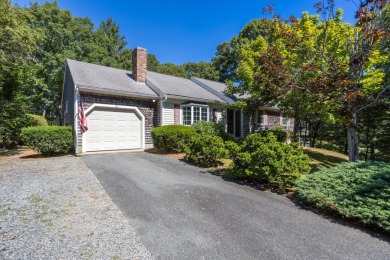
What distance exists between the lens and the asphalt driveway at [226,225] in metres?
2.92

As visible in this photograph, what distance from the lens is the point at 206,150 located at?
25.2ft

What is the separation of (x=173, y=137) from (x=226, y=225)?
693 cm

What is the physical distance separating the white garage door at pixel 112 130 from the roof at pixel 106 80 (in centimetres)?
112

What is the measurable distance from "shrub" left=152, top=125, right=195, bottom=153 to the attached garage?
5.42 ft

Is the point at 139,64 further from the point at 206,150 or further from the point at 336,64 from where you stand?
the point at 336,64

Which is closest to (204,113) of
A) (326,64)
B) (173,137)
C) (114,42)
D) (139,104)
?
(173,137)

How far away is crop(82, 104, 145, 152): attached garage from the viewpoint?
10258mm

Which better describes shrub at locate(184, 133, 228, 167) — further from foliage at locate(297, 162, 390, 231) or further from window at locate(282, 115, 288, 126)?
window at locate(282, 115, 288, 126)

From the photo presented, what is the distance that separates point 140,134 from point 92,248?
30.5 feet

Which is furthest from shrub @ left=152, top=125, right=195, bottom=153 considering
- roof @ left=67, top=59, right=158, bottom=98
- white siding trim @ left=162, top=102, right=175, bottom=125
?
roof @ left=67, top=59, right=158, bottom=98

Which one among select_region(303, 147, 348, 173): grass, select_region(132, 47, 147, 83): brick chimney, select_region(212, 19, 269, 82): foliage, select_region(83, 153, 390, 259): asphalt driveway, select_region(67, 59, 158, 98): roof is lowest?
select_region(303, 147, 348, 173): grass

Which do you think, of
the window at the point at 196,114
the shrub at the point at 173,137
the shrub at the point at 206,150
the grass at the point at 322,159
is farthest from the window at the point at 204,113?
the grass at the point at 322,159

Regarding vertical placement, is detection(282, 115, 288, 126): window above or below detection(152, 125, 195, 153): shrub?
above

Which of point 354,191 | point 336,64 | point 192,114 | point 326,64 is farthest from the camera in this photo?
point 192,114
